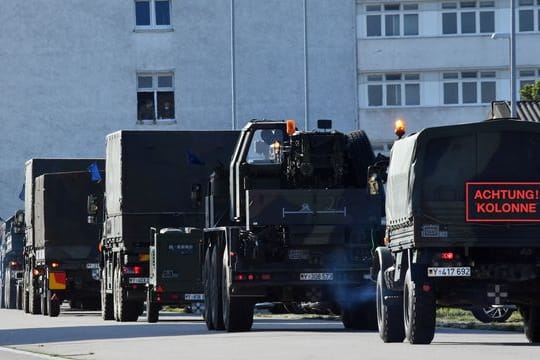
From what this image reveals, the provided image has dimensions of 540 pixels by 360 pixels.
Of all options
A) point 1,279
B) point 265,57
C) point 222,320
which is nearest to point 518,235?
point 222,320

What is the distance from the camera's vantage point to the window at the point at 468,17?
243ft

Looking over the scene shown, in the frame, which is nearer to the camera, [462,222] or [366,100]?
[462,222]

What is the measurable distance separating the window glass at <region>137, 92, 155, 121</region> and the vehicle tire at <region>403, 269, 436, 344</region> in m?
52.8

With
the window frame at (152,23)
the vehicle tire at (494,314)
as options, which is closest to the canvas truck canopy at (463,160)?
the vehicle tire at (494,314)

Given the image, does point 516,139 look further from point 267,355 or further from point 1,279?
point 1,279

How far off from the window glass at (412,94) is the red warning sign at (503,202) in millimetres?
53024

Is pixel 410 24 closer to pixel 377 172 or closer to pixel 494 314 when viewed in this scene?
pixel 494 314

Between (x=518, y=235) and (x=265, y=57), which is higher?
(x=265, y=57)

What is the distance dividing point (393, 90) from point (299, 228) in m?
46.4

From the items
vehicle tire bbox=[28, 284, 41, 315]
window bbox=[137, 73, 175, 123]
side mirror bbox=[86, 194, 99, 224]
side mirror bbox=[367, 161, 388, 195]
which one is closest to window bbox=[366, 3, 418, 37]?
window bbox=[137, 73, 175, 123]

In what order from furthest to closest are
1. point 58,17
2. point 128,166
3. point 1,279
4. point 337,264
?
1. point 58,17
2. point 1,279
3. point 128,166
4. point 337,264

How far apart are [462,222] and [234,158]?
874 cm

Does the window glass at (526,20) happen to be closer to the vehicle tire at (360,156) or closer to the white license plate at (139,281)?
the white license plate at (139,281)

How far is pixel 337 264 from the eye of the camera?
28938 mm
